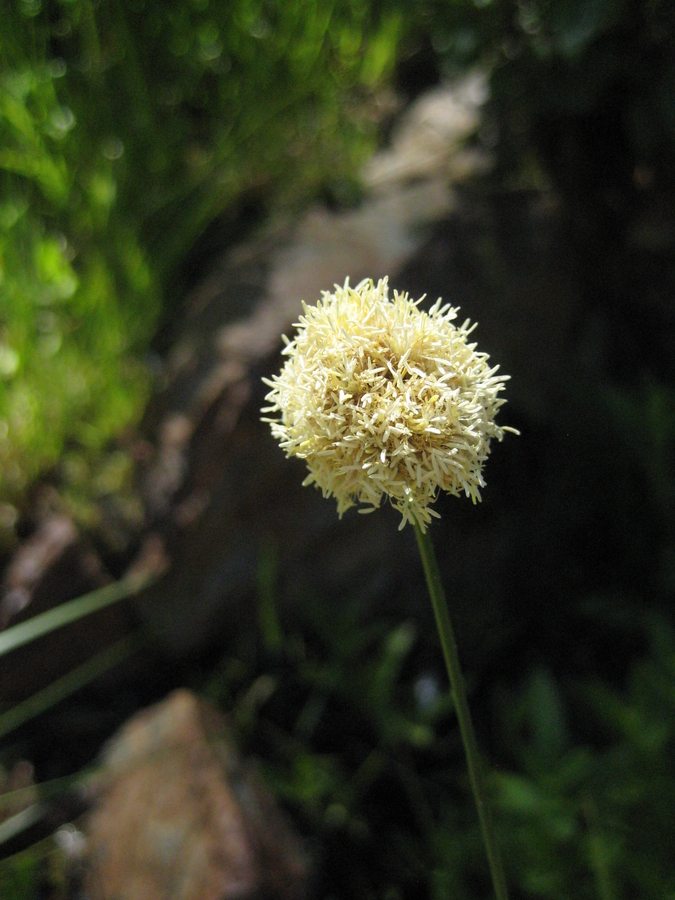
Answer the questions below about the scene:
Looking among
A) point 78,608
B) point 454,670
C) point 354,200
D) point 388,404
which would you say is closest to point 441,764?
point 78,608

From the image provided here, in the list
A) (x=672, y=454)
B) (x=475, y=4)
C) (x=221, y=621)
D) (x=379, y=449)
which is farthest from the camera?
(x=221, y=621)

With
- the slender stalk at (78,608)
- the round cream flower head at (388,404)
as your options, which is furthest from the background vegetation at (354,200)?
the round cream flower head at (388,404)

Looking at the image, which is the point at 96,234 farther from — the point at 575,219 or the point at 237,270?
the point at 575,219

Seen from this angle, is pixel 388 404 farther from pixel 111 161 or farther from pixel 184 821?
pixel 111 161

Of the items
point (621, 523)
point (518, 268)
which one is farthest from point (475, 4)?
point (621, 523)

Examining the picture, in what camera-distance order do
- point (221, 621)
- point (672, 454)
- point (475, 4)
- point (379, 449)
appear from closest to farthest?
point (379, 449) → point (475, 4) → point (672, 454) → point (221, 621)
